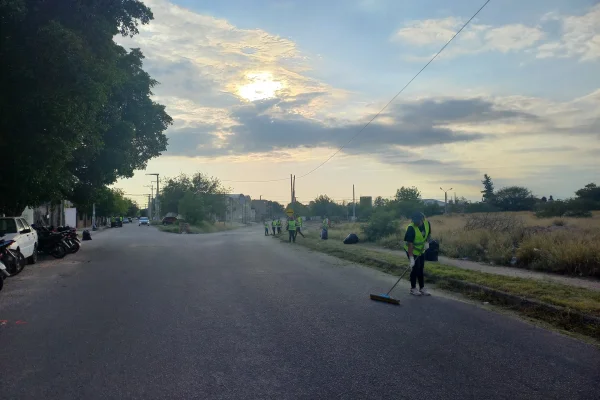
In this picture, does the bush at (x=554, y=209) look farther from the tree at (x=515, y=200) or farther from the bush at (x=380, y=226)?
the bush at (x=380, y=226)

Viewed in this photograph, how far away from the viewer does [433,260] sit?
17203 millimetres

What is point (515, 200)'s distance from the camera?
242ft

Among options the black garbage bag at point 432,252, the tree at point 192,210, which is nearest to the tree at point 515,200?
the tree at point 192,210

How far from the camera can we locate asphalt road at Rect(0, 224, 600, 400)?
5.00m

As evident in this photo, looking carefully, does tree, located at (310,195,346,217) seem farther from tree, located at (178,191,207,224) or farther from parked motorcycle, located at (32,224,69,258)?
parked motorcycle, located at (32,224,69,258)

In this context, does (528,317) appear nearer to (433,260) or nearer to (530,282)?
(530,282)

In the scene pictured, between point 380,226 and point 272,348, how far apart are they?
2424 cm

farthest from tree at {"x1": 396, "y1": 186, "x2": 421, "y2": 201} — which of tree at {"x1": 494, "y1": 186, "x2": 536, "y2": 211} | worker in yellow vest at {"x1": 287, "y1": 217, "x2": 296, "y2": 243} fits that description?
worker in yellow vest at {"x1": 287, "y1": 217, "x2": 296, "y2": 243}

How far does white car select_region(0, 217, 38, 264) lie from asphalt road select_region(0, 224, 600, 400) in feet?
17.0

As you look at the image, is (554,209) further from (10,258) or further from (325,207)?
(325,207)

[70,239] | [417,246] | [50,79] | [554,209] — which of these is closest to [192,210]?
[554,209]

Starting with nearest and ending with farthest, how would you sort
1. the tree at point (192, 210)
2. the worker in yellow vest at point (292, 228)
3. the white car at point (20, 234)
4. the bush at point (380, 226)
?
Result: the white car at point (20, 234)
the bush at point (380, 226)
the worker in yellow vest at point (292, 228)
the tree at point (192, 210)

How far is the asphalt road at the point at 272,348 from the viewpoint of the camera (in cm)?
500

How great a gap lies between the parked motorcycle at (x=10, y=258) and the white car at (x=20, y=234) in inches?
13.8
